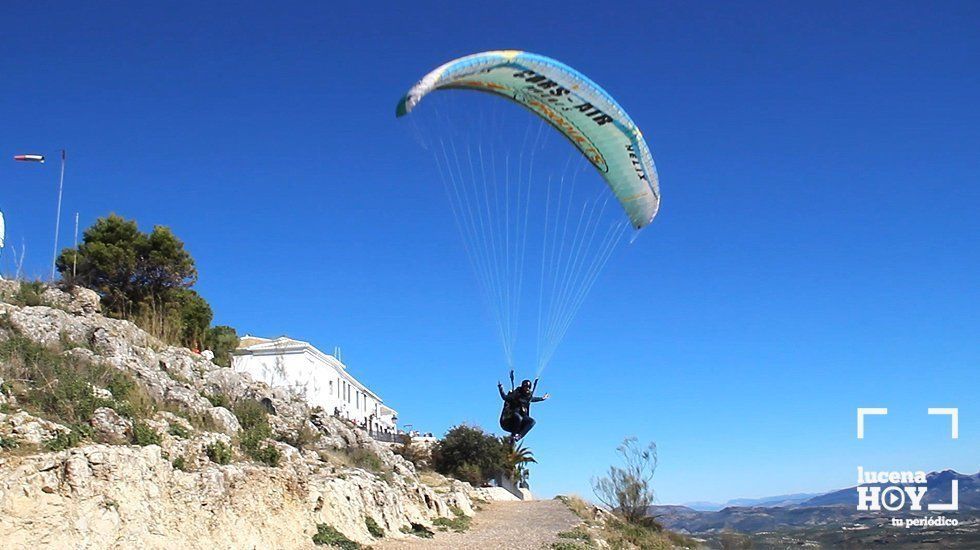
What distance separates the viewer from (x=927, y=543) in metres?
30.0

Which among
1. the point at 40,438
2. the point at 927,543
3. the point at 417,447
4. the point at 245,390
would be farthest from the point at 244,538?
the point at 927,543

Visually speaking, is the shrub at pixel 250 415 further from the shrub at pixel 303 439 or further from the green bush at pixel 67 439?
the green bush at pixel 67 439

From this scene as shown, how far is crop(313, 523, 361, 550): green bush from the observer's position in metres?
11.7

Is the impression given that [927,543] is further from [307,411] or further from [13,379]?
[13,379]

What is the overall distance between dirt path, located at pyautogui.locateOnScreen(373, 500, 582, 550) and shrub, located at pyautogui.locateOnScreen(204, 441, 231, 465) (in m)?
3.07

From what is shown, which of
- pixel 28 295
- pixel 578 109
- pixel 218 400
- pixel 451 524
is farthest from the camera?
pixel 451 524

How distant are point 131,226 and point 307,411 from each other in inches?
384

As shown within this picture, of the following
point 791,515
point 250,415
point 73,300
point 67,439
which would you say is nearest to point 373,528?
point 250,415

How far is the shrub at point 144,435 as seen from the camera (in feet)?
33.5

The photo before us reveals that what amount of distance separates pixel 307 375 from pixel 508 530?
805 inches

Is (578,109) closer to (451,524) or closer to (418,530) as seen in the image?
(418,530)

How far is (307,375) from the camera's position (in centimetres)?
3544

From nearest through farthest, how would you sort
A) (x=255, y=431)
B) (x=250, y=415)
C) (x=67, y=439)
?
(x=67, y=439) < (x=255, y=431) < (x=250, y=415)

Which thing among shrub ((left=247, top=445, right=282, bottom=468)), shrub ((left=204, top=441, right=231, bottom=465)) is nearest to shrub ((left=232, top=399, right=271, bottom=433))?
shrub ((left=247, top=445, right=282, bottom=468))
